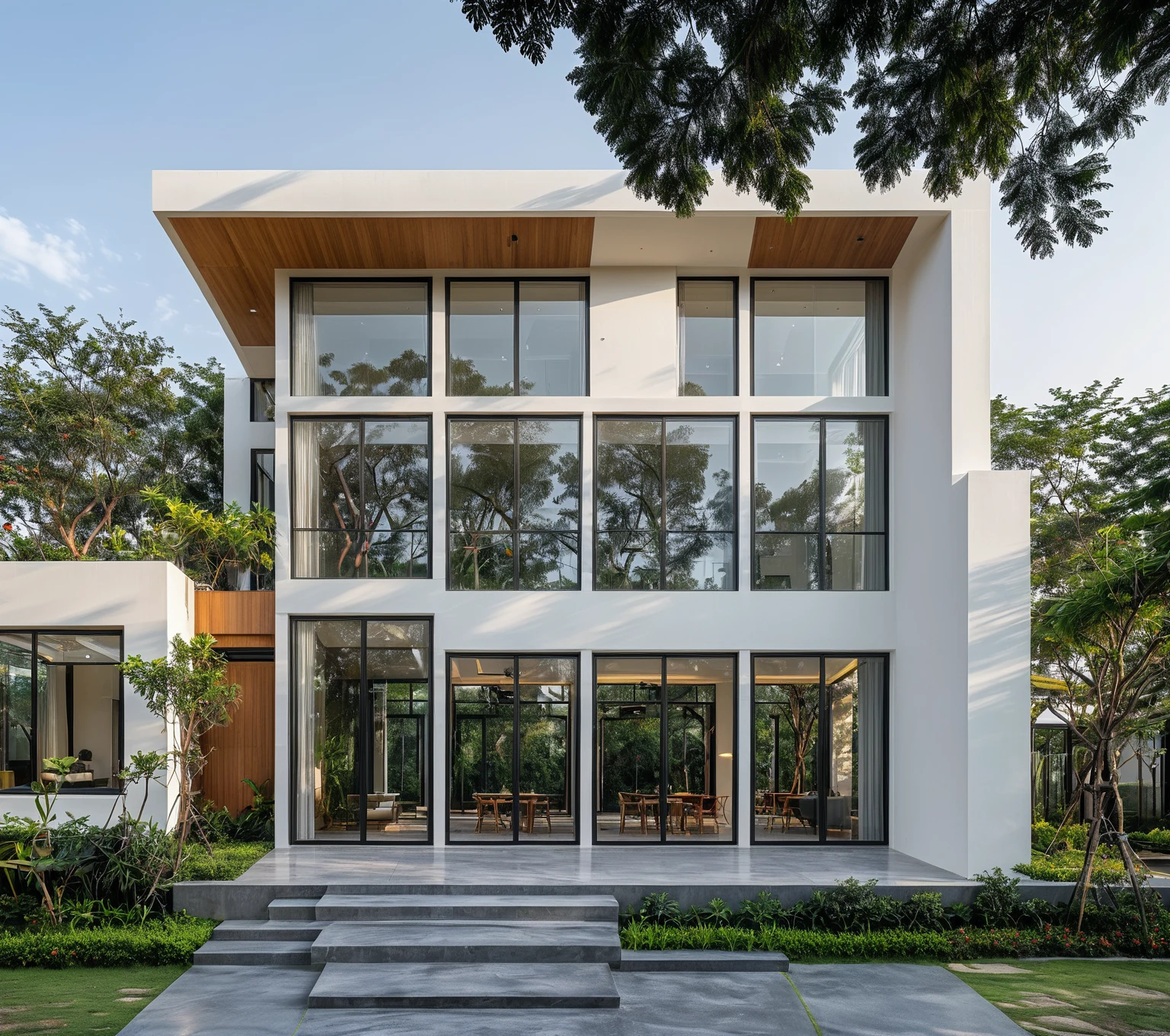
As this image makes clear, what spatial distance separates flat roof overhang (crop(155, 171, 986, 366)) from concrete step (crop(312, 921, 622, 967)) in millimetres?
7799

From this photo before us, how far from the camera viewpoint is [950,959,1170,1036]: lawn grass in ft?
23.5

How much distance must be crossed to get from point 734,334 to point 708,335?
35cm

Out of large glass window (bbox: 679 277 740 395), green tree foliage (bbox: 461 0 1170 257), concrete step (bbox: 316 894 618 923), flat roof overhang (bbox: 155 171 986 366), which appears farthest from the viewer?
large glass window (bbox: 679 277 740 395)

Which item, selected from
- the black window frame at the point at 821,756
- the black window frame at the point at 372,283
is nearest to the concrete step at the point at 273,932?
the black window frame at the point at 821,756

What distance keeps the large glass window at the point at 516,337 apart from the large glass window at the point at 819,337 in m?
2.42

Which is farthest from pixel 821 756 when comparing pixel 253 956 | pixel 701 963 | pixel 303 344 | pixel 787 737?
pixel 303 344

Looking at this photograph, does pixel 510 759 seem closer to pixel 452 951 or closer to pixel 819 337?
pixel 452 951

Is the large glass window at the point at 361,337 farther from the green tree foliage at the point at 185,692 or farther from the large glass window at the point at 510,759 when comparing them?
the large glass window at the point at 510,759

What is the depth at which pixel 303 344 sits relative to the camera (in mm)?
12812

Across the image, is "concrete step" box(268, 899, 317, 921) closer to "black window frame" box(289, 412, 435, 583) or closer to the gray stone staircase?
the gray stone staircase

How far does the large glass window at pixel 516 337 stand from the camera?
12.8 m

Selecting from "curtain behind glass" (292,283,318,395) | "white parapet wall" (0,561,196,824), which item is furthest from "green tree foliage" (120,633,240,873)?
"curtain behind glass" (292,283,318,395)

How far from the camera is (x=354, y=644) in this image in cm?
1245

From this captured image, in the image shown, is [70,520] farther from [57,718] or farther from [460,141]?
[460,141]
